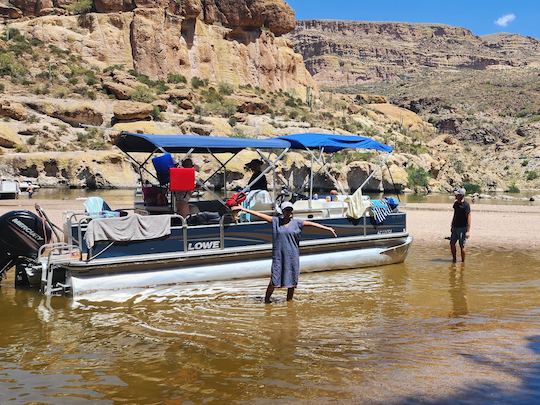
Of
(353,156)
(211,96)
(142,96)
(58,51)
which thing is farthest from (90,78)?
(353,156)

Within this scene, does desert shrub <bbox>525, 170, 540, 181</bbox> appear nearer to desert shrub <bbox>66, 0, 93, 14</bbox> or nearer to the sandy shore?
the sandy shore

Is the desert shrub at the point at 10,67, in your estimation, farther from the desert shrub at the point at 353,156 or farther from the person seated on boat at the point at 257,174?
the person seated on boat at the point at 257,174

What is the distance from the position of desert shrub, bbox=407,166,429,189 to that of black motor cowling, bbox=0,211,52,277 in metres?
43.2

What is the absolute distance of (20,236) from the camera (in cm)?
889

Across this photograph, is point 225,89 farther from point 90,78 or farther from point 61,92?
point 61,92

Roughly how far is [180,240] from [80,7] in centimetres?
7223

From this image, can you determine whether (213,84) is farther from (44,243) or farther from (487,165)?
(44,243)

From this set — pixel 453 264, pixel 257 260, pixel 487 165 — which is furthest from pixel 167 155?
pixel 487 165

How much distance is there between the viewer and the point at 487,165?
3273 inches

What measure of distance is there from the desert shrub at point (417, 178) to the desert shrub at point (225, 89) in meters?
26.1

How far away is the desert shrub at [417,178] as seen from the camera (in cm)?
5047

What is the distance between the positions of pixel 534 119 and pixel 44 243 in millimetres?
96260

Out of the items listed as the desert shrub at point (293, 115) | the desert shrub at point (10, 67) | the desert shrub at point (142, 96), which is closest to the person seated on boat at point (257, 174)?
the desert shrub at point (142, 96)

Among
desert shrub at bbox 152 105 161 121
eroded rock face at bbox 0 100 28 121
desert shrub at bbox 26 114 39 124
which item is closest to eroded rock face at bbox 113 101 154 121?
desert shrub at bbox 152 105 161 121
